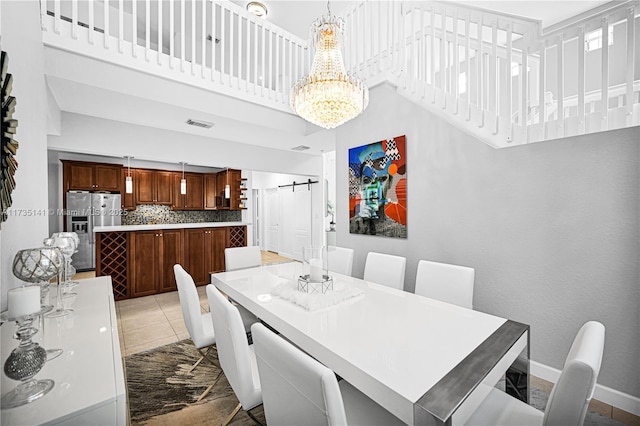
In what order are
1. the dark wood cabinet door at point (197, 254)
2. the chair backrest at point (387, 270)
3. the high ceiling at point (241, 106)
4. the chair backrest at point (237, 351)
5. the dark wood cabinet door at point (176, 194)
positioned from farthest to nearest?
the dark wood cabinet door at point (176, 194) → the dark wood cabinet door at point (197, 254) → the high ceiling at point (241, 106) → the chair backrest at point (387, 270) → the chair backrest at point (237, 351)

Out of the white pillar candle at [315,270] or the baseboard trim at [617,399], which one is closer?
the baseboard trim at [617,399]

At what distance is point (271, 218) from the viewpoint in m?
8.64

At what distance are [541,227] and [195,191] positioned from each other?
704cm

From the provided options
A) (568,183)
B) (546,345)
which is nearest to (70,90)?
(568,183)

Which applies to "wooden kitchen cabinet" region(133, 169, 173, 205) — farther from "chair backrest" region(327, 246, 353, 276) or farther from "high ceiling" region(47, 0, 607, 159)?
"chair backrest" region(327, 246, 353, 276)

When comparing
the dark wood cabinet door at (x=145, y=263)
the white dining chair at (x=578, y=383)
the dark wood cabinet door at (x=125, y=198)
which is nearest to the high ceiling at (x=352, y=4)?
the dark wood cabinet door at (x=145, y=263)

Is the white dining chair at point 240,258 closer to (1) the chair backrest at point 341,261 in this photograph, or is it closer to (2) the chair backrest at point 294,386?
(1) the chair backrest at point 341,261

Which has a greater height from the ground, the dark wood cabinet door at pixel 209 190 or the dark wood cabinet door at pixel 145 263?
the dark wood cabinet door at pixel 209 190

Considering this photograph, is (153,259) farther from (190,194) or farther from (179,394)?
(179,394)

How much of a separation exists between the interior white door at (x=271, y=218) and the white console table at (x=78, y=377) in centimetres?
701

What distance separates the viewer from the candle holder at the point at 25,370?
2.47 ft

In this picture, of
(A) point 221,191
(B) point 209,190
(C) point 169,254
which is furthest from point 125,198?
(C) point 169,254

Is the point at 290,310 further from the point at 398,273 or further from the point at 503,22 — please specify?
the point at 503,22

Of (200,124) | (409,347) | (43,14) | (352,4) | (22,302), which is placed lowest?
(409,347)
